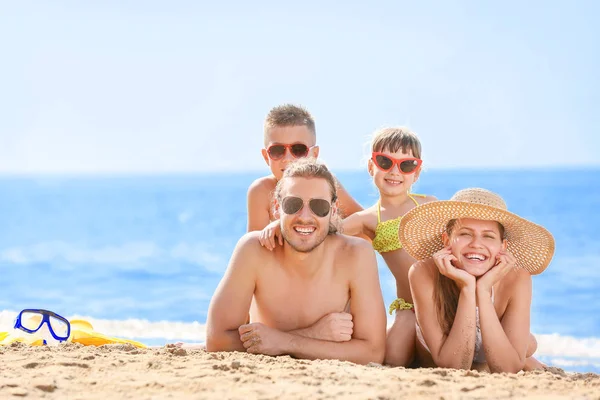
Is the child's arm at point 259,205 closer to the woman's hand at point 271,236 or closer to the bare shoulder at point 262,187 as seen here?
the bare shoulder at point 262,187

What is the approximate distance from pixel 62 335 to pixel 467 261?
113 inches

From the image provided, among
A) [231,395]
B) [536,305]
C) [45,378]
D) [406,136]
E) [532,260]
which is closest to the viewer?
[231,395]

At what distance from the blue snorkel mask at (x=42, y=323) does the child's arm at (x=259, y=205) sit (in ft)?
5.66

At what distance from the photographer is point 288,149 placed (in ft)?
20.3

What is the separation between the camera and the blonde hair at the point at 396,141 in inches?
237

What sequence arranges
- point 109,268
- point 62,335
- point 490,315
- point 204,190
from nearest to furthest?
1. point 490,315
2. point 62,335
3. point 109,268
4. point 204,190

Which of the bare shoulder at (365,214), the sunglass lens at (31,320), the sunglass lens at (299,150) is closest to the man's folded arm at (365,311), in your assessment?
the bare shoulder at (365,214)

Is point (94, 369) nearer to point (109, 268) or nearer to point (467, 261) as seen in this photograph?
point (467, 261)

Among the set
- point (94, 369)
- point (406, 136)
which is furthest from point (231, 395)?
point (406, 136)

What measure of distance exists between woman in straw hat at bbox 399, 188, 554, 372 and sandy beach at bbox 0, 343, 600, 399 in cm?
51

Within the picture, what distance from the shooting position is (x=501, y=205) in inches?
189

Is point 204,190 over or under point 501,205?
over

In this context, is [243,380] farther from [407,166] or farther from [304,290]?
[407,166]

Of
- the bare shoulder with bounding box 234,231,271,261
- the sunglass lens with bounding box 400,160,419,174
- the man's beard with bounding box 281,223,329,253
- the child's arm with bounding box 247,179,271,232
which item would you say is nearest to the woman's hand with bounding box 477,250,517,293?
the man's beard with bounding box 281,223,329,253
